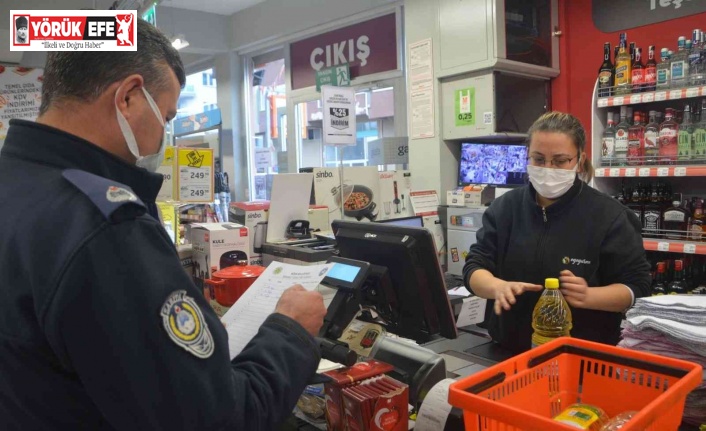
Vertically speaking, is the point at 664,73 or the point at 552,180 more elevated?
the point at 664,73

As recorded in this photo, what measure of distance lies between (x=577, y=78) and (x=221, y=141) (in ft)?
18.1

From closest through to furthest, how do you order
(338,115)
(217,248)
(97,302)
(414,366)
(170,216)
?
(97,302)
(414,366)
(217,248)
(170,216)
(338,115)

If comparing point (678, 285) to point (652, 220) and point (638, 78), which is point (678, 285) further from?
point (638, 78)

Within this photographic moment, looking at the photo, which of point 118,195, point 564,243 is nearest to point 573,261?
point 564,243

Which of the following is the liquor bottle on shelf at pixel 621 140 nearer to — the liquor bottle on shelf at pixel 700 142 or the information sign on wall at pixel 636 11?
the liquor bottle on shelf at pixel 700 142

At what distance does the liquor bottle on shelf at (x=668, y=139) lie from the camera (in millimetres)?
3455

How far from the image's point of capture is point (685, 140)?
11.1 ft

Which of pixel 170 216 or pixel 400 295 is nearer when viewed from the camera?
pixel 400 295

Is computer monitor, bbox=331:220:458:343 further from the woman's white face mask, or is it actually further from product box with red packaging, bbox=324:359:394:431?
the woman's white face mask

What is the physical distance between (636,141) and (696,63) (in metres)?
0.56

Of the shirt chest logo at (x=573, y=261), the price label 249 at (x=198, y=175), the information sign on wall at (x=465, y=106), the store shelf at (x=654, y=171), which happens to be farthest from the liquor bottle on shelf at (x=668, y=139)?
the price label 249 at (x=198, y=175)

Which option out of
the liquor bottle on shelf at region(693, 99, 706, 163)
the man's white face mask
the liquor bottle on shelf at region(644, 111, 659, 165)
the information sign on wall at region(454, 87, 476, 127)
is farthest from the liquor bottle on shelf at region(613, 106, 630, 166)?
the man's white face mask

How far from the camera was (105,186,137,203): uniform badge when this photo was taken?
78cm

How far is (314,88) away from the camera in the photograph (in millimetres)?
7324
